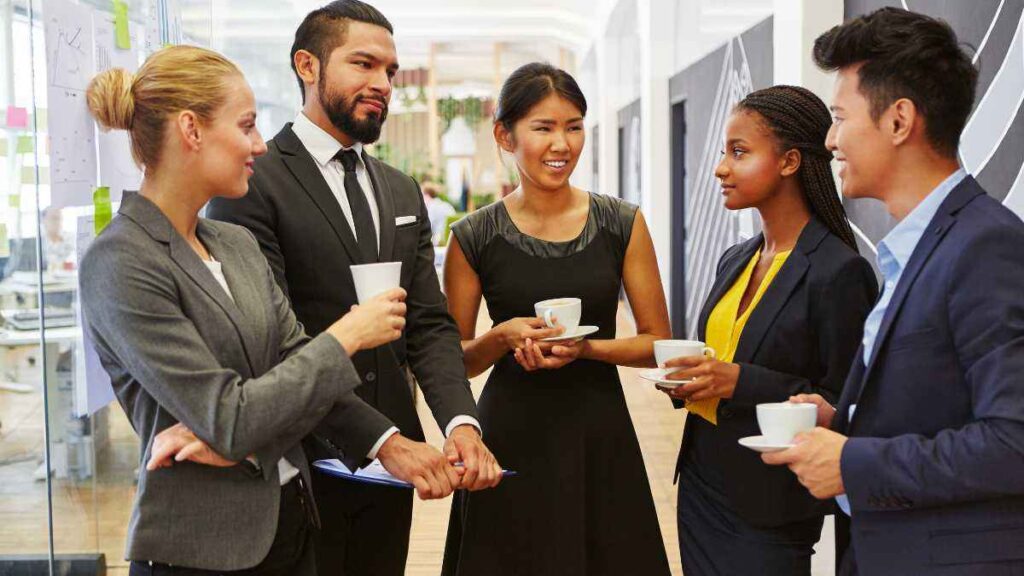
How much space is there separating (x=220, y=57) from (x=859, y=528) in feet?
4.19

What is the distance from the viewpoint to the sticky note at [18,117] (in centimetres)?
242

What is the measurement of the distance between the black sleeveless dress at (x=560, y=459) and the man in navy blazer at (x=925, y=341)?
86 cm

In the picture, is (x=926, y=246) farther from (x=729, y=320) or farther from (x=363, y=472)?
(x=363, y=472)

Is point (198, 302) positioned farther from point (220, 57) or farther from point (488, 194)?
point (488, 194)

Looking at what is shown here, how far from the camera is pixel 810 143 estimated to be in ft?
6.64

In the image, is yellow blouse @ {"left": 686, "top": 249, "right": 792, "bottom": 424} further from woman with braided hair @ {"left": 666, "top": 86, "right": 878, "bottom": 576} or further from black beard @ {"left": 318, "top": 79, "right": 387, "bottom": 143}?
black beard @ {"left": 318, "top": 79, "right": 387, "bottom": 143}

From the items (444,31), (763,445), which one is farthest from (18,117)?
(444,31)

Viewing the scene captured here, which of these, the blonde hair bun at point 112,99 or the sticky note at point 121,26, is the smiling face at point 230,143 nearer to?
the blonde hair bun at point 112,99

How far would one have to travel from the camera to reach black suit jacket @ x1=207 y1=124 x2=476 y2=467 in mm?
2014

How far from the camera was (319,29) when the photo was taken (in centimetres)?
219

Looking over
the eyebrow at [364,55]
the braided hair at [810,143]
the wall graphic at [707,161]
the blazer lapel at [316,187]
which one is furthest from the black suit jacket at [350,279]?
the wall graphic at [707,161]

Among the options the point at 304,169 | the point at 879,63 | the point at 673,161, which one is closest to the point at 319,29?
the point at 304,169

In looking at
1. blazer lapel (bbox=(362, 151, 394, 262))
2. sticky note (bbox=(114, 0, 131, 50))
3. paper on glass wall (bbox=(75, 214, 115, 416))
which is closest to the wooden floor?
paper on glass wall (bbox=(75, 214, 115, 416))

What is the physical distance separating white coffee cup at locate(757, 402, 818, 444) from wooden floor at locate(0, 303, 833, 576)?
210 cm
